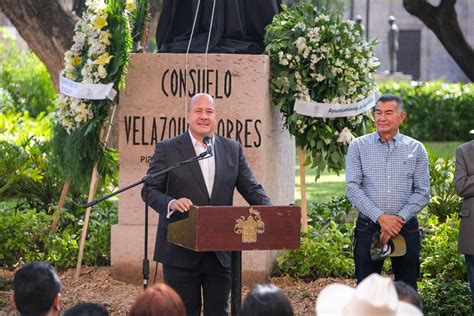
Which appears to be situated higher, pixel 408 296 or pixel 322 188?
pixel 322 188

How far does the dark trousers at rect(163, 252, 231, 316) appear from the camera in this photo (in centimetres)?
811

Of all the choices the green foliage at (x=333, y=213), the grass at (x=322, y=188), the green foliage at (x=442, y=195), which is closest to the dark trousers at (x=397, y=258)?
the green foliage at (x=333, y=213)

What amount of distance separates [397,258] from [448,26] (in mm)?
6111

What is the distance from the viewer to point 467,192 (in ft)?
29.2

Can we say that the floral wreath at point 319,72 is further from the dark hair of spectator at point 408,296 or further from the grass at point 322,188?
the grass at point 322,188

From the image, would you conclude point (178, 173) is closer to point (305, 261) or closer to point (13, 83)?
point (305, 261)

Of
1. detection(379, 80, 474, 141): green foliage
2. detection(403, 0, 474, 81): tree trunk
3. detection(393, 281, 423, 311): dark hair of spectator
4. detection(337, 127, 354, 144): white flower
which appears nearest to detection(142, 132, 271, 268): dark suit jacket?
detection(393, 281, 423, 311): dark hair of spectator

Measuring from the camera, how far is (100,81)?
36.5ft

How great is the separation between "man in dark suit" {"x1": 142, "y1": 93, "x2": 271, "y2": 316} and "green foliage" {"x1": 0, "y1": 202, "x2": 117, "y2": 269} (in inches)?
146

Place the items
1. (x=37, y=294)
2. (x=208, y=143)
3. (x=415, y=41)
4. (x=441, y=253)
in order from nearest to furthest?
(x=37, y=294)
(x=208, y=143)
(x=441, y=253)
(x=415, y=41)

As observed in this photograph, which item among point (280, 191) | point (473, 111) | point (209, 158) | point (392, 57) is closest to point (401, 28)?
point (392, 57)

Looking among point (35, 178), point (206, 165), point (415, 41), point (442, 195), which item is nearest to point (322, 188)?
point (442, 195)

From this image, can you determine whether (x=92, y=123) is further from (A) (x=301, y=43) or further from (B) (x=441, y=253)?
(B) (x=441, y=253)

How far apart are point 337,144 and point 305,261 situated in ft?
3.97
